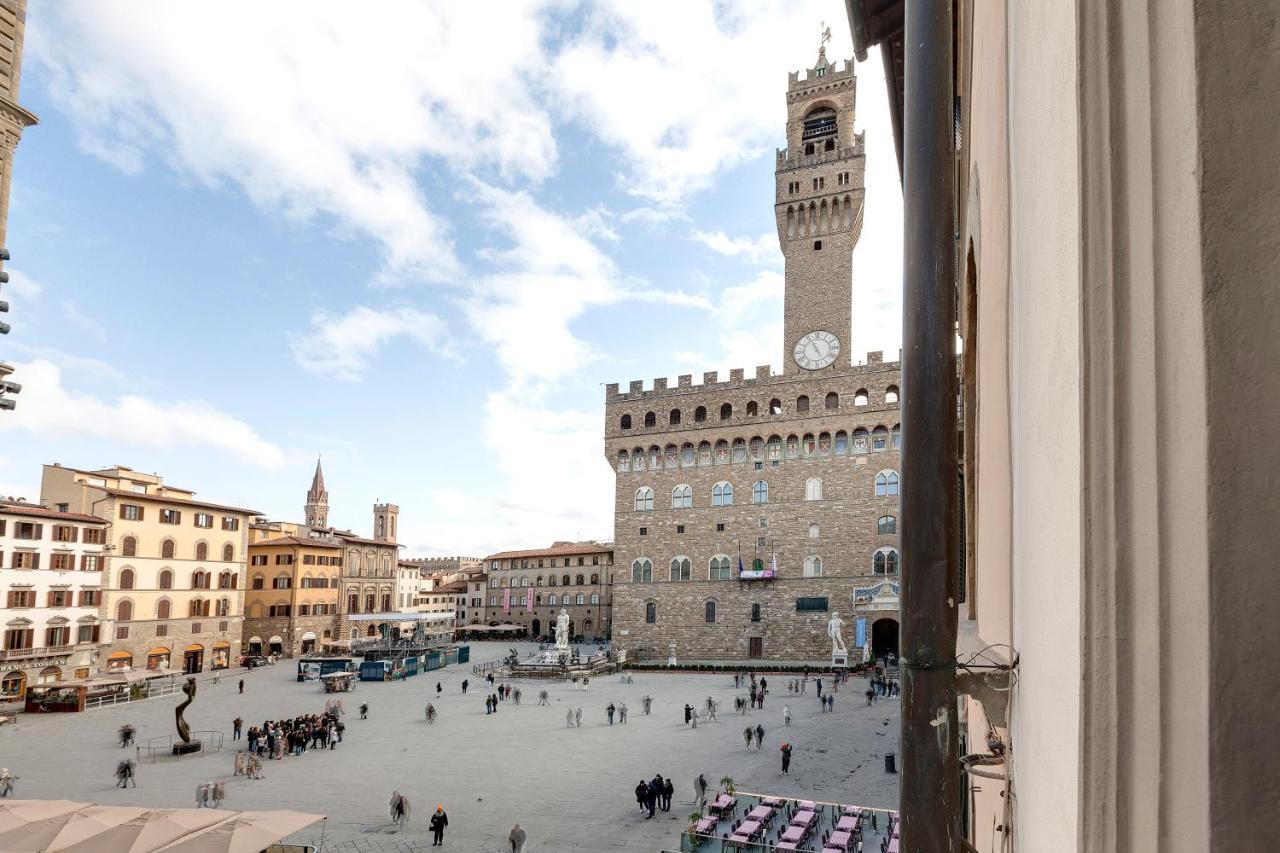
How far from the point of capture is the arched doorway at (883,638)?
39812mm

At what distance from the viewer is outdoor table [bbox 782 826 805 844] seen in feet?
43.9

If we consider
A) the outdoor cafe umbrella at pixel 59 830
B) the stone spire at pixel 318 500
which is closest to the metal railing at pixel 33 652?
the outdoor cafe umbrella at pixel 59 830

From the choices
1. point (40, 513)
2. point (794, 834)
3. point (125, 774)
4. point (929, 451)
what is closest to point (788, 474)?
point (794, 834)

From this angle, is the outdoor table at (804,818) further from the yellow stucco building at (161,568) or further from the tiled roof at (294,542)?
the tiled roof at (294,542)

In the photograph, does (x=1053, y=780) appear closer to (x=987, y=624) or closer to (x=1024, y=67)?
(x=1024, y=67)

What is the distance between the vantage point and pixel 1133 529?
0.97m

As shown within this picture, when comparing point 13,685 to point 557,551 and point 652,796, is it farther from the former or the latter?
point 557,551

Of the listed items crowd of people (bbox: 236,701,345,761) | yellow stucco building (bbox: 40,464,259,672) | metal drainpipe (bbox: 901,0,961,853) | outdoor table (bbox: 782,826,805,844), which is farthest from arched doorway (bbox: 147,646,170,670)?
metal drainpipe (bbox: 901,0,961,853)

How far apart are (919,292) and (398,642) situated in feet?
179

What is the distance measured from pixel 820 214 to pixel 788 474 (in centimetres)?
1448

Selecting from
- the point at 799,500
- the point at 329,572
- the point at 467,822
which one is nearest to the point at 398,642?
the point at 329,572

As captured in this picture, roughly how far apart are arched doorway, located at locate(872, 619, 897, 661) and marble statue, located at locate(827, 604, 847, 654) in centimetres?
158

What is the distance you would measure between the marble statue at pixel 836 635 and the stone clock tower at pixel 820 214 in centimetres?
1301

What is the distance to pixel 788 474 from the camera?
1695 inches
